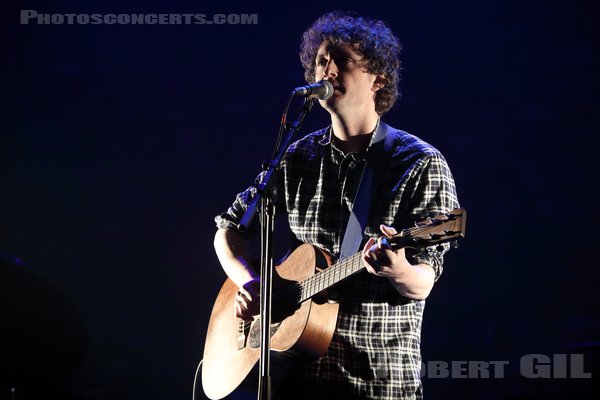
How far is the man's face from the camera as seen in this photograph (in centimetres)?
268

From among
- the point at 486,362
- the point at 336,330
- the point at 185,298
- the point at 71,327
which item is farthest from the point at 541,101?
the point at 71,327

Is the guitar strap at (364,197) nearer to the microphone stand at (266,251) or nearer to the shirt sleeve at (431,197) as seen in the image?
the shirt sleeve at (431,197)

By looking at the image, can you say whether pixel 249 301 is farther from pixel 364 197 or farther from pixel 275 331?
pixel 364 197

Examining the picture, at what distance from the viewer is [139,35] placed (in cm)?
419

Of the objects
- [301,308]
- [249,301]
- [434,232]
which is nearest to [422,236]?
[434,232]

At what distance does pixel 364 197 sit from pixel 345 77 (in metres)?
0.55

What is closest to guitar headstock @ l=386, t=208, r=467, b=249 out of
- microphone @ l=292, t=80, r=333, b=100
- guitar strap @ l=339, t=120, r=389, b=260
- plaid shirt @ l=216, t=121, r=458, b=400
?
plaid shirt @ l=216, t=121, r=458, b=400

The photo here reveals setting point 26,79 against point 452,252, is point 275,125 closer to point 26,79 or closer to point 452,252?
point 452,252

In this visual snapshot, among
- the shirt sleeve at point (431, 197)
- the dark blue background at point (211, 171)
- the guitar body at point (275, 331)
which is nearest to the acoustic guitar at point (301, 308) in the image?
the guitar body at point (275, 331)

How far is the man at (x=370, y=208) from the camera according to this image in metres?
2.32

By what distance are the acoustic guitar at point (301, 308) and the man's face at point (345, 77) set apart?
2.00 feet

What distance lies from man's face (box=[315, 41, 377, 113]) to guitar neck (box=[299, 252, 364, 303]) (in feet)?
2.24

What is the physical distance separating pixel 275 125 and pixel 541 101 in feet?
5.07

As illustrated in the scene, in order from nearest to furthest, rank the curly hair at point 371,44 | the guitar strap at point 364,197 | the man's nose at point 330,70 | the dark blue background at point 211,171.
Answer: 1. the guitar strap at point 364,197
2. the man's nose at point 330,70
3. the curly hair at point 371,44
4. the dark blue background at point 211,171
